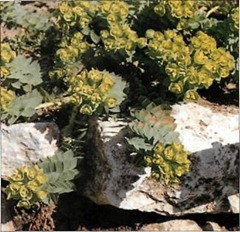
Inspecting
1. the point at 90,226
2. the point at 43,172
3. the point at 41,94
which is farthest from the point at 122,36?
the point at 90,226

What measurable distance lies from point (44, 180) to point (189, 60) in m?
0.75

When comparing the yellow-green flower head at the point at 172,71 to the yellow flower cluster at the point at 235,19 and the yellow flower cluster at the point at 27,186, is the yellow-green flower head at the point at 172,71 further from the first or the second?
the yellow flower cluster at the point at 27,186

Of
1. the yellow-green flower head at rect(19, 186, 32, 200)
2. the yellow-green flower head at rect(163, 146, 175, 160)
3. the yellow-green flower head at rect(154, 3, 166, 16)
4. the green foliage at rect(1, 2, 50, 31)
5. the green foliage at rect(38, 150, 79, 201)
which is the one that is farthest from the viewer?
the green foliage at rect(1, 2, 50, 31)

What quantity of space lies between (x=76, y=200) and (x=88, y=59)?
0.65 metres

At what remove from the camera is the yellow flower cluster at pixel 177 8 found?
2.71m

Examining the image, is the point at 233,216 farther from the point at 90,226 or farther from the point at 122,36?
the point at 122,36

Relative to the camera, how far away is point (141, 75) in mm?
2854

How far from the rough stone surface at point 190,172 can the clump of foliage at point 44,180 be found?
0.14m

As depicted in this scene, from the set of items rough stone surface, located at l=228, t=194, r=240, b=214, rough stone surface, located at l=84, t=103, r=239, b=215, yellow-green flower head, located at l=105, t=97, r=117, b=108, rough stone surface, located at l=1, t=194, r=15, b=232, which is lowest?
rough stone surface, located at l=1, t=194, r=15, b=232

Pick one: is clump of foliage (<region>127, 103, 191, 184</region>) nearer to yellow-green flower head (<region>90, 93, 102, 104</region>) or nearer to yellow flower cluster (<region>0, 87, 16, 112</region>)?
yellow-green flower head (<region>90, 93, 102, 104</region>)

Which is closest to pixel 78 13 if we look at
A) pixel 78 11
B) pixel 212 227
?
pixel 78 11

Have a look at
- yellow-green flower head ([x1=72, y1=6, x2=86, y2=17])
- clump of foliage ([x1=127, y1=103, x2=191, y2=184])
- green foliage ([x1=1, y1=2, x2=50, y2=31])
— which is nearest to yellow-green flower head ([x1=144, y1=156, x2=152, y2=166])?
clump of foliage ([x1=127, y1=103, x2=191, y2=184])

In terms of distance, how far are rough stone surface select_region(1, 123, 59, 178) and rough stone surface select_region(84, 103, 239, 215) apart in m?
0.18

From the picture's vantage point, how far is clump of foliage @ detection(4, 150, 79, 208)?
2516 millimetres
